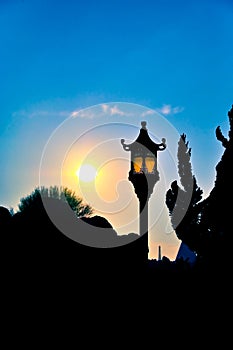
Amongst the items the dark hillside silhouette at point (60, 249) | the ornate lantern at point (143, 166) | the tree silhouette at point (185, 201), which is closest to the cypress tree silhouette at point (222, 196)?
the tree silhouette at point (185, 201)

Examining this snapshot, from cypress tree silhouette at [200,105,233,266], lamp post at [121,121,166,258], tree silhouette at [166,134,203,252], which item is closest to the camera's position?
lamp post at [121,121,166,258]

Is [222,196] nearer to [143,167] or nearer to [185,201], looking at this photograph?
[185,201]

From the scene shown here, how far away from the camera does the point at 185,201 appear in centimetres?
2264

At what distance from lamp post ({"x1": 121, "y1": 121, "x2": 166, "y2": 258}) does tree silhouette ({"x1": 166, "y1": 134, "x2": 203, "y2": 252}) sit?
12.1 metres

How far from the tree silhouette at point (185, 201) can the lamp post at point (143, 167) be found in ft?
39.6

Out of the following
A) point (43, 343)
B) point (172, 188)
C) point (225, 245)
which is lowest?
point (43, 343)

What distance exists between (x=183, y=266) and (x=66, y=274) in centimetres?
417

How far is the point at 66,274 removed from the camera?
5.41m

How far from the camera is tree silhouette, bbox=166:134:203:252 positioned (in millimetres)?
20842

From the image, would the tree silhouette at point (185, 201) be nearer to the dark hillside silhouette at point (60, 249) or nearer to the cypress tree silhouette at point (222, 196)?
the cypress tree silhouette at point (222, 196)

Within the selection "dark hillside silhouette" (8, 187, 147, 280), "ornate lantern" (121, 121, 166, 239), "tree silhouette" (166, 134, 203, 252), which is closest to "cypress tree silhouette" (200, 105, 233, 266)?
"tree silhouette" (166, 134, 203, 252)

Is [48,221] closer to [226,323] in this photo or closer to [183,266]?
[226,323]

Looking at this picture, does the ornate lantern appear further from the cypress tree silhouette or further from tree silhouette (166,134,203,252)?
tree silhouette (166,134,203,252)

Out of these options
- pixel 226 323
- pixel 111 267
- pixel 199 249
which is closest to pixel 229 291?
pixel 226 323
